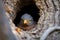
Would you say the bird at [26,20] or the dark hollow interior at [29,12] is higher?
the dark hollow interior at [29,12]

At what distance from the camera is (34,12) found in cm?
175

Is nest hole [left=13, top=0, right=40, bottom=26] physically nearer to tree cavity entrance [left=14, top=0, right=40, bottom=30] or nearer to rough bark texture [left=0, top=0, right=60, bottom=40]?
tree cavity entrance [left=14, top=0, right=40, bottom=30]

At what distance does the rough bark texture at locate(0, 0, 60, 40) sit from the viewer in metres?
1.33

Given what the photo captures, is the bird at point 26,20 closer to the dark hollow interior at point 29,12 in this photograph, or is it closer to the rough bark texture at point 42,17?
the dark hollow interior at point 29,12

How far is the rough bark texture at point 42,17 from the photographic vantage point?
52.5 inches

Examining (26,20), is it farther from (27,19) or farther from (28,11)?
(28,11)

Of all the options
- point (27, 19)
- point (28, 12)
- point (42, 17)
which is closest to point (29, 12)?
point (28, 12)

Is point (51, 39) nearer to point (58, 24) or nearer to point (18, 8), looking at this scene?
point (58, 24)

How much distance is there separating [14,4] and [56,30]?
0.46 meters

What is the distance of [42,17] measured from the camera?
142 centimetres

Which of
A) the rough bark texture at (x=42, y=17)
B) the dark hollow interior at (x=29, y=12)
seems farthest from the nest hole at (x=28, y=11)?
the rough bark texture at (x=42, y=17)

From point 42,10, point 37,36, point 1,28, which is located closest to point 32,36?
point 37,36

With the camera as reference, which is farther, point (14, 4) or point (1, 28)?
point (14, 4)

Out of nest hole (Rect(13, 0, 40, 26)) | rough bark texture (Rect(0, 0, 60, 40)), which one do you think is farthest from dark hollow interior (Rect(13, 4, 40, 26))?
rough bark texture (Rect(0, 0, 60, 40))
